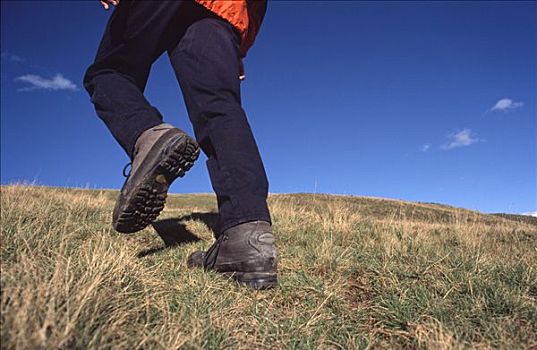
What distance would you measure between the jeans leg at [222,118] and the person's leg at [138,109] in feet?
0.53

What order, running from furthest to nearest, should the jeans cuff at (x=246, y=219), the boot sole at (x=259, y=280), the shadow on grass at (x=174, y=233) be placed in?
the shadow on grass at (x=174, y=233) < the jeans cuff at (x=246, y=219) < the boot sole at (x=259, y=280)

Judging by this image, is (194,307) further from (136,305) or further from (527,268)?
(527,268)

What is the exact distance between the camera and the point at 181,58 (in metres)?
2.46

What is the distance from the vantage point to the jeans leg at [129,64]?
234 centimetres

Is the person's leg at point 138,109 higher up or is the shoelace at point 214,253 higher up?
the person's leg at point 138,109

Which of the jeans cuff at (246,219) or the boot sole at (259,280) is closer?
the boot sole at (259,280)

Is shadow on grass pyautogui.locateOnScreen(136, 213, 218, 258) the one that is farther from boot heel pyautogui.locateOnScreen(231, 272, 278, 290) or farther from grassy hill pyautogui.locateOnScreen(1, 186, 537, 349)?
boot heel pyautogui.locateOnScreen(231, 272, 278, 290)

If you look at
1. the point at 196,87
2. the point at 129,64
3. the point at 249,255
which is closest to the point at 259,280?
the point at 249,255

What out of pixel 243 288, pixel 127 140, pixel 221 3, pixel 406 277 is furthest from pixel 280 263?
pixel 221 3

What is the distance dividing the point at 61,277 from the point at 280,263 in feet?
5.24

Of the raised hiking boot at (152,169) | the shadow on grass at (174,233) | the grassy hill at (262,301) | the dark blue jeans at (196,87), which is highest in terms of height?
the dark blue jeans at (196,87)

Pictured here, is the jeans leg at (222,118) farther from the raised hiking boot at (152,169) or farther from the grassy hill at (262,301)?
the grassy hill at (262,301)

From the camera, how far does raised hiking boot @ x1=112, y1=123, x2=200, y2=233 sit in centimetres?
221

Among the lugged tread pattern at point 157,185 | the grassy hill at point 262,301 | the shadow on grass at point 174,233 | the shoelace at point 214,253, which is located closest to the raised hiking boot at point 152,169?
the lugged tread pattern at point 157,185
